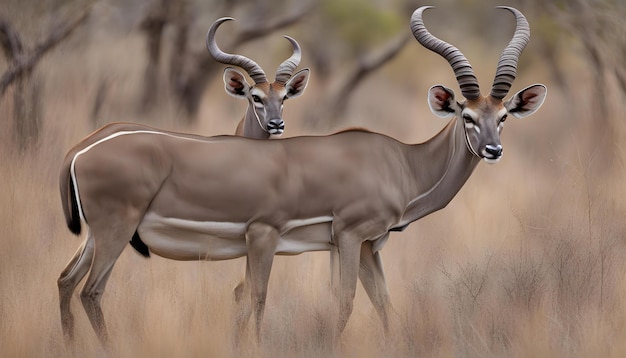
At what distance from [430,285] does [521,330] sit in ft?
4.45

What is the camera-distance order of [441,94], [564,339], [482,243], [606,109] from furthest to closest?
[606,109] → [482,243] → [441,94] → [564,339]

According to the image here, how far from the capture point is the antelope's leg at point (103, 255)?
7.05 meters

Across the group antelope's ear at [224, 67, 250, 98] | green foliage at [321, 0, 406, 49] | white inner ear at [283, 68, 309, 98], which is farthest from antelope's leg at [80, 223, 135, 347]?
green foliage at [321, 0, 406, 49]

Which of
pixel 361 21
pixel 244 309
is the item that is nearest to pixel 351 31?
pixel 361 21

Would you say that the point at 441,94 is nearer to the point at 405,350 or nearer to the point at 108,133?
the point at 405,350

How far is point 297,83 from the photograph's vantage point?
1049 centimetres

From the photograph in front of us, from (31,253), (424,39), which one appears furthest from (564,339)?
(31,253)

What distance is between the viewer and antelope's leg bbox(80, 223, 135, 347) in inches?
278

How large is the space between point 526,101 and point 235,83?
326 centimetres

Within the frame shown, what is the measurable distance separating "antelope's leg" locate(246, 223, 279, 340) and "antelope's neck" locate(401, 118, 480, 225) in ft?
3.53

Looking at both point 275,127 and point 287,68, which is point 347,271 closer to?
point 275,127

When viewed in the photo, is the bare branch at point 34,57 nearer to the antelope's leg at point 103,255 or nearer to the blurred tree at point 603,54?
the antelope's leg at point 103,255

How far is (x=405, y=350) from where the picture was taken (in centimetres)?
722

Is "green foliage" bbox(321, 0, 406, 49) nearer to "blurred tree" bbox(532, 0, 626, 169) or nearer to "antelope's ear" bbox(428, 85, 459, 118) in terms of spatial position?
"blurred tree" bbox(532, 0, 626, 169)
